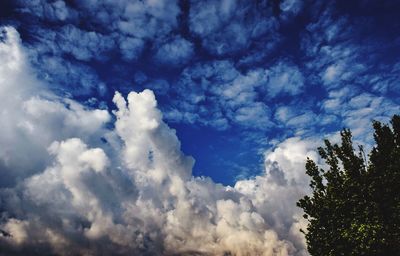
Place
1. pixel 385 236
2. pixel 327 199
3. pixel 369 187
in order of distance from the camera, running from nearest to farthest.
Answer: pixel 385 236 < pixel 369 187 < pixel 327 199

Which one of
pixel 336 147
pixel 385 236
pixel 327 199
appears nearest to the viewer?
pixel 385 236

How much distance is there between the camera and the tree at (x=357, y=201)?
27.4m

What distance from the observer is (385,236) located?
2703cm

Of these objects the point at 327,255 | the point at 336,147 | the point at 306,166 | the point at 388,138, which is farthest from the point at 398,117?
the point at 327,255

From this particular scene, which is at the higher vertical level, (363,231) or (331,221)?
(331,221)

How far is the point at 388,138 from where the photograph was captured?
113ft

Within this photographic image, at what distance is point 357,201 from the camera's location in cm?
2939

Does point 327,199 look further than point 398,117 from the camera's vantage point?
No

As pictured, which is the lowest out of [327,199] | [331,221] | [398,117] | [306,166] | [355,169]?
[331,221]

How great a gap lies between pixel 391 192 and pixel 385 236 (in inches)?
142

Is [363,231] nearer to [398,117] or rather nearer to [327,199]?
[327,199]

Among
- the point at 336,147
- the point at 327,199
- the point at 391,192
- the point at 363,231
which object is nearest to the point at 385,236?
the point at 363,231

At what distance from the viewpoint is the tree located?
27438 mm

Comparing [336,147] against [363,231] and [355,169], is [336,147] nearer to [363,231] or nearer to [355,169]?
[355,169]
